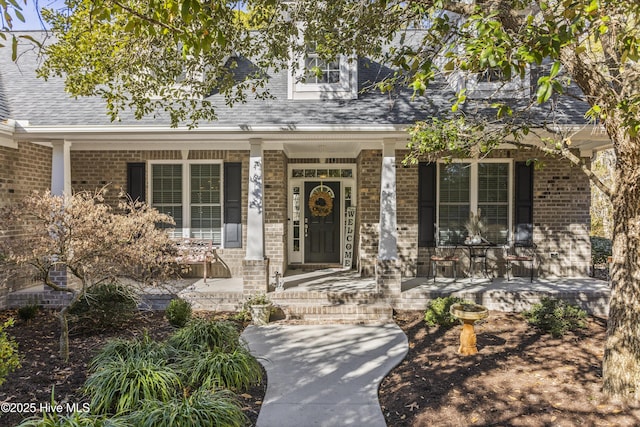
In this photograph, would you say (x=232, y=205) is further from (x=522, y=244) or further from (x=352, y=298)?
(x=522, y=244)

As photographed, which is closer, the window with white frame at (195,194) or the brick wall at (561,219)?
the brick wall at (561,219)

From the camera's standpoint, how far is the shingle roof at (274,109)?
7816mm

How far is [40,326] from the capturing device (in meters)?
6.70

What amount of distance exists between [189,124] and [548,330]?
681 cm

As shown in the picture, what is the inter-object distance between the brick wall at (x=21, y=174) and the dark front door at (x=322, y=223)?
19.1 ft

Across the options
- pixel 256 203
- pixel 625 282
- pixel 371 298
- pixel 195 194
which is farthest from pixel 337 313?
pixel 195 194

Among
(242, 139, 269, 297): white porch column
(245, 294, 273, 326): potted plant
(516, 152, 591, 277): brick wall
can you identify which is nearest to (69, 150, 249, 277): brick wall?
(242, 139, 269, 297): white porch column

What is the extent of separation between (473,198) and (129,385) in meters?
8.09

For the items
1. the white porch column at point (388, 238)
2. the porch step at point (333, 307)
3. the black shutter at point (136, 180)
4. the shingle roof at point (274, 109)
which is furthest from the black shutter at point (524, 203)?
the black shutter at point (136, 180)

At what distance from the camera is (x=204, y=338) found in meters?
5.40

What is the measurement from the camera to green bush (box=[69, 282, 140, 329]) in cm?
630

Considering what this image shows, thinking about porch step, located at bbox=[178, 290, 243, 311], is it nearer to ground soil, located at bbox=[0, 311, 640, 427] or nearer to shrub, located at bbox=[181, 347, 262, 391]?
ground soil, located at bbox=[0, 311, 640, 427]

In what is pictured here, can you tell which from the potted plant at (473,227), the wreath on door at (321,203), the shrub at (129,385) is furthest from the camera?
the wreath on door at (321,203)

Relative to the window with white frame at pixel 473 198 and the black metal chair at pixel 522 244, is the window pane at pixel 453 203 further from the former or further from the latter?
the black metal chair at pixel 522 244
